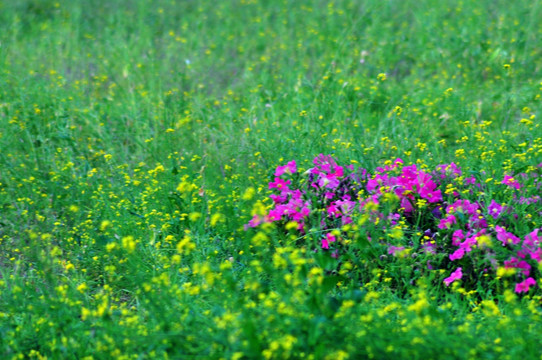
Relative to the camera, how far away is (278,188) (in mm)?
3580

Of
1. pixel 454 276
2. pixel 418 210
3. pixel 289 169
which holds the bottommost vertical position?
pixel 454 276

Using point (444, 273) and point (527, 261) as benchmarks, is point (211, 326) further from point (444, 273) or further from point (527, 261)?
point (527, 261)

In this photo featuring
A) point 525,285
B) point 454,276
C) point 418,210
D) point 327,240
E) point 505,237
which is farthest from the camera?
point 418,210

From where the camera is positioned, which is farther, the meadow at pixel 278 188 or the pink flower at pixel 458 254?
the pink flower at pixel 458 254

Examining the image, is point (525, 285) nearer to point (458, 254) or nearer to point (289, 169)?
point (458, 254)

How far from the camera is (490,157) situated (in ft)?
11.9

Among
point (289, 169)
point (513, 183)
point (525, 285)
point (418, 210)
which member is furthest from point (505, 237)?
point (289, 169)

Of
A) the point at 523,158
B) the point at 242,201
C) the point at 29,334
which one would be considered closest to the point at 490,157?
the point at 523,158

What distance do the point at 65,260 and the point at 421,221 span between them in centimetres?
198

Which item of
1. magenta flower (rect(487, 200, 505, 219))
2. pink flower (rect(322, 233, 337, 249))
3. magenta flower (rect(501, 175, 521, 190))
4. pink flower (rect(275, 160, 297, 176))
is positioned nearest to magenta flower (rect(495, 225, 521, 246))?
magenta flower (rect(487, 200, 505, 219))

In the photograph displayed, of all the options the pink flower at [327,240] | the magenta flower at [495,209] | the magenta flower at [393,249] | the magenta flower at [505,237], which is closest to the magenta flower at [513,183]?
the magenta flower at [495,209]

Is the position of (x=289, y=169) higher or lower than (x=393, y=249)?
higher

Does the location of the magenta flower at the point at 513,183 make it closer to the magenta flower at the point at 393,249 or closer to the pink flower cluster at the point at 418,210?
the pink flower cluster at the point at 418,210

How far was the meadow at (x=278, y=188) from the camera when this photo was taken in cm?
248
